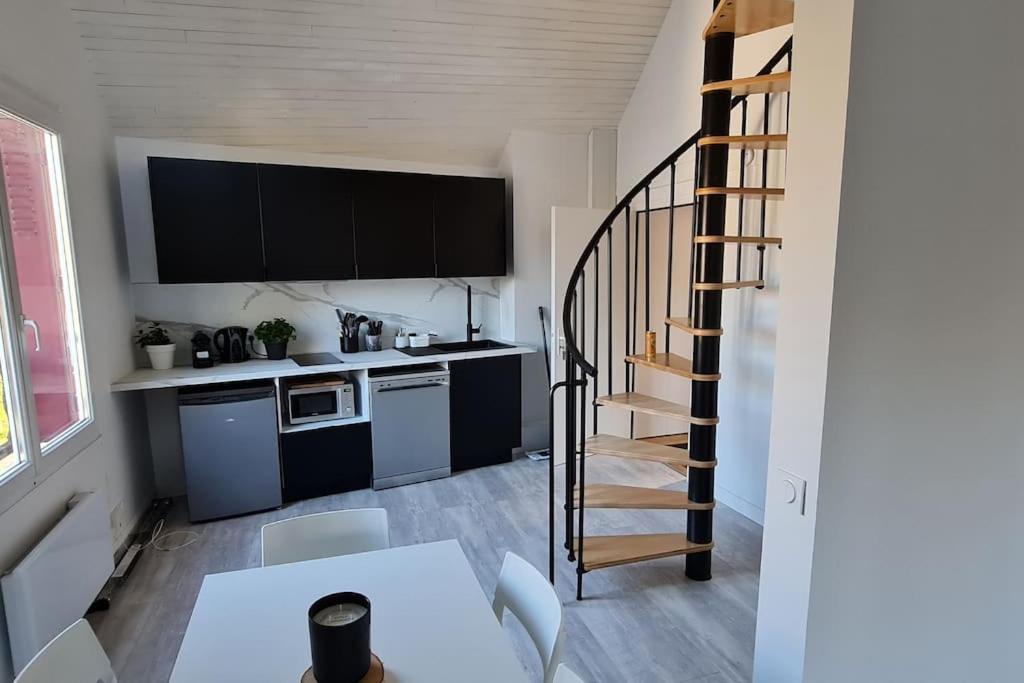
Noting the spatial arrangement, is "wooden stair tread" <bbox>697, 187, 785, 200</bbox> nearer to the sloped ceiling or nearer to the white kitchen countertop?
the sloped ceiling

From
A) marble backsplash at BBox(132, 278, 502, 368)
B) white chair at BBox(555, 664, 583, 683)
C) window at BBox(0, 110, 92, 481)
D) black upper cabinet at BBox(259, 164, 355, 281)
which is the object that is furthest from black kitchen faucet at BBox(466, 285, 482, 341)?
white chair at BBox(555, 664, 583, 683)

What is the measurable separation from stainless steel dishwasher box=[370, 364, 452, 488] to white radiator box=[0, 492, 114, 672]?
1.61m

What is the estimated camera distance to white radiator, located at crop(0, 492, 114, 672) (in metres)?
1.94

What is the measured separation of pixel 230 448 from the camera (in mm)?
3469

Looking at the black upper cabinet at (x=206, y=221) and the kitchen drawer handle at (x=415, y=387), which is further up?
the black upper cabinet at (x=206, y=221)

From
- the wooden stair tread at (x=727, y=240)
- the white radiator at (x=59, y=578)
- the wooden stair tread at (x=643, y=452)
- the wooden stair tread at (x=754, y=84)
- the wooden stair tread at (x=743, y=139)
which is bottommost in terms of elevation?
the white radiator at (x=59, y=578)

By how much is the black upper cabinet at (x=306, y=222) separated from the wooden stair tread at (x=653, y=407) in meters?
2.12

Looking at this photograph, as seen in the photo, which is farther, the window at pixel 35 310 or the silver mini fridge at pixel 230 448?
the silver mini fridge at pixel 230 448

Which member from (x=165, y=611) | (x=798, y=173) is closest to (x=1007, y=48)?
(x=798, y=173)

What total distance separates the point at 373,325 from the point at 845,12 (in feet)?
11.5

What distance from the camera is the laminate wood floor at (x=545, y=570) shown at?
7.53 ft

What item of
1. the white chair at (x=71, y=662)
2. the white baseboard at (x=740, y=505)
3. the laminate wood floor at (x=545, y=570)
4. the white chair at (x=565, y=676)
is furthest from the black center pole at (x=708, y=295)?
the white chair at (x=71, y=662)

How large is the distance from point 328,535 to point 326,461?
2.02 metres

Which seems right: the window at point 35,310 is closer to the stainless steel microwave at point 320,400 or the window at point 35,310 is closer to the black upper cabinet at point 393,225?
the stainless steel microwave at point 320,400
